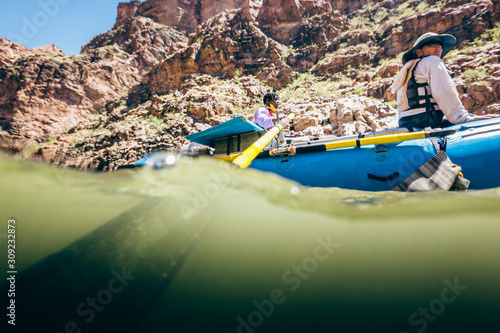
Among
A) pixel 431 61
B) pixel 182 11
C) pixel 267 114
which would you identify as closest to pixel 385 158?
pixel 431 61

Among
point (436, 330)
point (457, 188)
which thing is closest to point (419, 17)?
point (457, 188)

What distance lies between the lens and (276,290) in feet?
4.92

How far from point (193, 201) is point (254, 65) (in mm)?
22884

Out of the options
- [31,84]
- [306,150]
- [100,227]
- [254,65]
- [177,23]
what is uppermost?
[177,23]

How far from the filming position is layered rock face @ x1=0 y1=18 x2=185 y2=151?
802 inches

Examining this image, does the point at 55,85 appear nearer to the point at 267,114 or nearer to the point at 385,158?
the point at 267,114

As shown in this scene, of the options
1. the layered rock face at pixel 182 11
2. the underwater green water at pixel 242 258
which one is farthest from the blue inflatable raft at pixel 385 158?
the layered rock face at pixel 182 11

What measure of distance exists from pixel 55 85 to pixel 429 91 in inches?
1245

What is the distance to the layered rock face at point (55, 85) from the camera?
2038 centimetres

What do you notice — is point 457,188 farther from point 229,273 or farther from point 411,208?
point 229,273

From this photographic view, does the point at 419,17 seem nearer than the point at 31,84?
Yes

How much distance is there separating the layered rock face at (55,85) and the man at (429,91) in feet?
90.3

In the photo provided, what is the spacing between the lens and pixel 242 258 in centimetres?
177

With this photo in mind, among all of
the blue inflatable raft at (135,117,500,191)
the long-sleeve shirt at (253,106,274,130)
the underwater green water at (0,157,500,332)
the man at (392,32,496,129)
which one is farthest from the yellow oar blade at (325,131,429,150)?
the long-sleeve shirt at (253,106,274,130)
